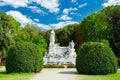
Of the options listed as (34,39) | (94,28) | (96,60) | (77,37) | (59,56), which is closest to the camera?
(96,60)

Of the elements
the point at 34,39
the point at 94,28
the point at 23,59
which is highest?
the point at 94,28

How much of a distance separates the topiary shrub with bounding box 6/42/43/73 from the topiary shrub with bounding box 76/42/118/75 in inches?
162

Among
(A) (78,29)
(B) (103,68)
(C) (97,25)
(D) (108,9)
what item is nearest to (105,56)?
(B) (103,68)

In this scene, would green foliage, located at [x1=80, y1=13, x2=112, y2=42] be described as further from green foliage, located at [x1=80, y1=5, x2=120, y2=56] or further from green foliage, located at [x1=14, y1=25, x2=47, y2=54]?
green foliage, located at [x1=14, y1=25, x2=47, y2=54]

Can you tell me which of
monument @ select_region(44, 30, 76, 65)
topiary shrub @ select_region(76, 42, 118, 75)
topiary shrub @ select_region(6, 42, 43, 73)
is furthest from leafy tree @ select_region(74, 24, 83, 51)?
topiary shrub @ select_region(6, 42, 43, 73)

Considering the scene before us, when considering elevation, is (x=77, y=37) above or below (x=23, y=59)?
above

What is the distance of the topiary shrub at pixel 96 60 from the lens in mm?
25531

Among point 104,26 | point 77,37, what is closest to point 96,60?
point 104,26

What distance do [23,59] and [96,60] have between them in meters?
6.35

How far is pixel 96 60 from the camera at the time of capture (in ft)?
84.5

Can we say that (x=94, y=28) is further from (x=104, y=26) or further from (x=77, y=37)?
(x=77, y=37)

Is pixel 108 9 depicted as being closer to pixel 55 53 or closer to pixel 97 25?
pixel 97 25

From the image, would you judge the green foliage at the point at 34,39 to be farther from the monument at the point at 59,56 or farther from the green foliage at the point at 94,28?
the monument at the point at 59,56

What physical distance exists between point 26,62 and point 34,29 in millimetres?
50924
